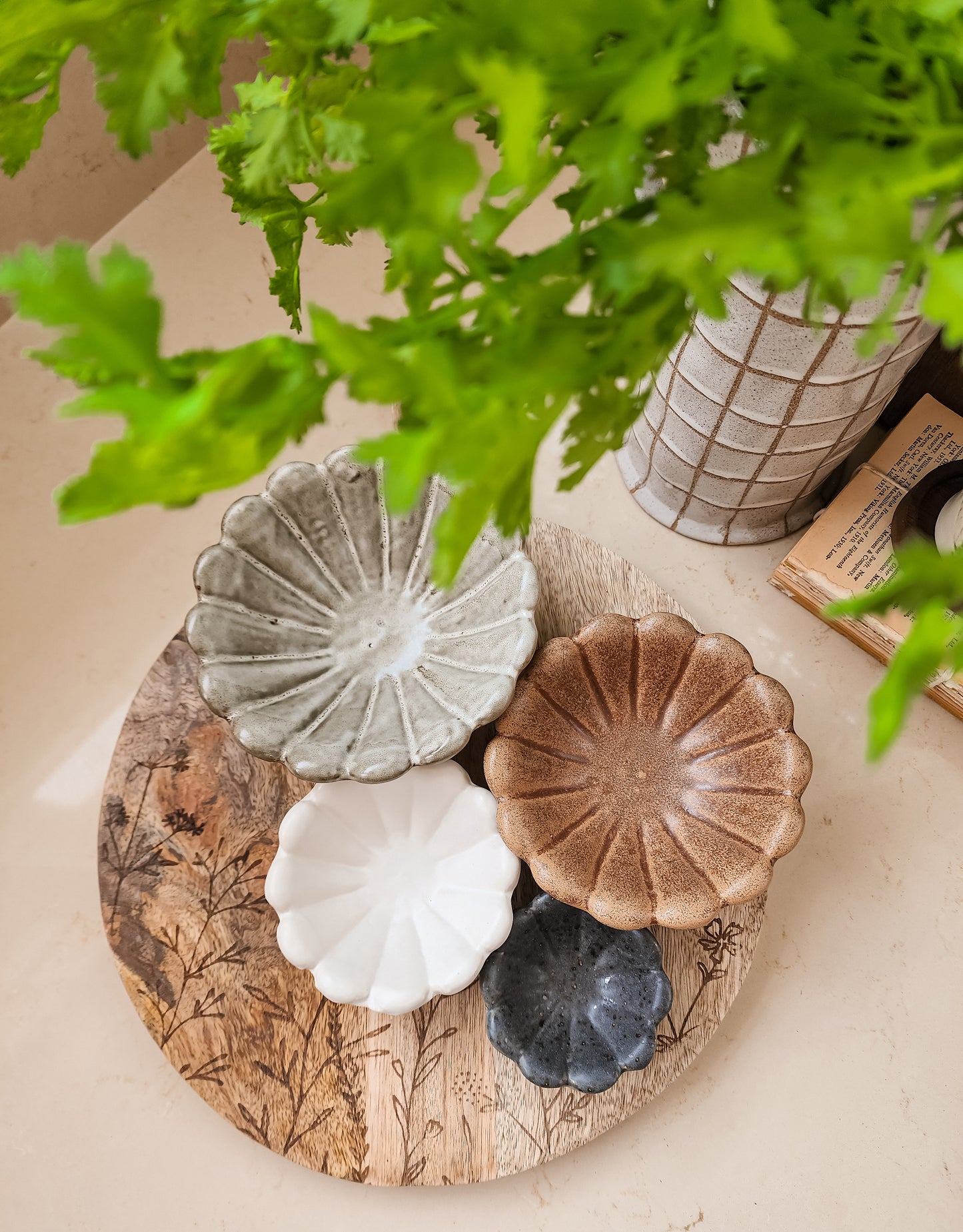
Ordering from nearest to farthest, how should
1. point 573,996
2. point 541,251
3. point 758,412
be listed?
point 541,251
point 758,412
point 573,996

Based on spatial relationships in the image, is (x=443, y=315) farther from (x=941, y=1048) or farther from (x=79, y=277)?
(x=941, y=1048)

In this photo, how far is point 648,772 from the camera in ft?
2.54

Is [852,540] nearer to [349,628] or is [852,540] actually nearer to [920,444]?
[920,444]

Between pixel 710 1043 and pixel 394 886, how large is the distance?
0.33m

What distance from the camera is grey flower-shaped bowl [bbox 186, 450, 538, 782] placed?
710 mm

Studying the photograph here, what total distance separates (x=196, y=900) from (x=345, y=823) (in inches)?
5.3

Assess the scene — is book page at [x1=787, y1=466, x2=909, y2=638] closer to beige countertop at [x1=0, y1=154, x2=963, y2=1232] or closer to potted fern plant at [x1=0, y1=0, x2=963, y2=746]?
beige countertop at [x1=0, y1=154, x2=963, y2=1232]

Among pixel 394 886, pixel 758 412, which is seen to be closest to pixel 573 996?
pixel 394 886

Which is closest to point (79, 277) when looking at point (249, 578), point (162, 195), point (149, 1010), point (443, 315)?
point (443, 315)

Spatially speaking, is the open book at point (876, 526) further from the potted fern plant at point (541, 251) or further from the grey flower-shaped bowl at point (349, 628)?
the potted fern plant at point (541, 251)

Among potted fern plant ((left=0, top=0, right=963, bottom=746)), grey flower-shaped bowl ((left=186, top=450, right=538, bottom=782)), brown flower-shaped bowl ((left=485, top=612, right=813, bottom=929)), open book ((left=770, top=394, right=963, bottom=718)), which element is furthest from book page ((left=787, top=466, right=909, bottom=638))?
potted fern plant ((left=0, top=0, right=963, bottom=746))

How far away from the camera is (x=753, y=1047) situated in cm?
84

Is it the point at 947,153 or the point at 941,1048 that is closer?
the point at 947,153

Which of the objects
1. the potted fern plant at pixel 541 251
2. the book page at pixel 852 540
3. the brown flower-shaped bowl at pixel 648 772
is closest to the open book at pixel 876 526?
the book page at pixel 852 540
